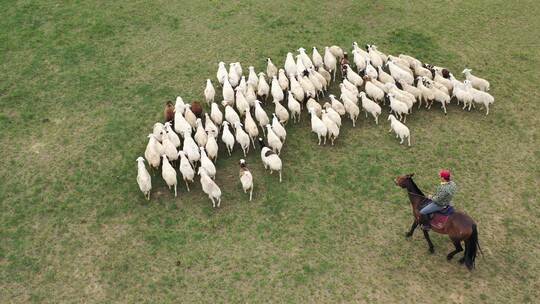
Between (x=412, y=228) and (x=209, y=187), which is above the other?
(x=209, y=187)

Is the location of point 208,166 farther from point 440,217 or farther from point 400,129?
point 440,217

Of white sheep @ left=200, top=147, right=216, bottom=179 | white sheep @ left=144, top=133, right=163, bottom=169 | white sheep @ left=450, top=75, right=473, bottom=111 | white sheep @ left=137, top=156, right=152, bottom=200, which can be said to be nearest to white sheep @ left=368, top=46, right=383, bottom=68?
white sheep @ left=450, top=75, right=473, bottom=111

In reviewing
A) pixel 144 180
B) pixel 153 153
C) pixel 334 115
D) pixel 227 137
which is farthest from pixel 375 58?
pixel 144 180

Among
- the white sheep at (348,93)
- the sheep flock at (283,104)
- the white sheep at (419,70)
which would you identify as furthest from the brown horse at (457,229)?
the white sheep at (419,70)

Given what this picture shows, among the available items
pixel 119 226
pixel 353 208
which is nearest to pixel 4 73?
pixel 119 226

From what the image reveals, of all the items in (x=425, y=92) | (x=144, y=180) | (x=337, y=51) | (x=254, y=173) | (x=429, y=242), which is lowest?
(x=254, y=173)
